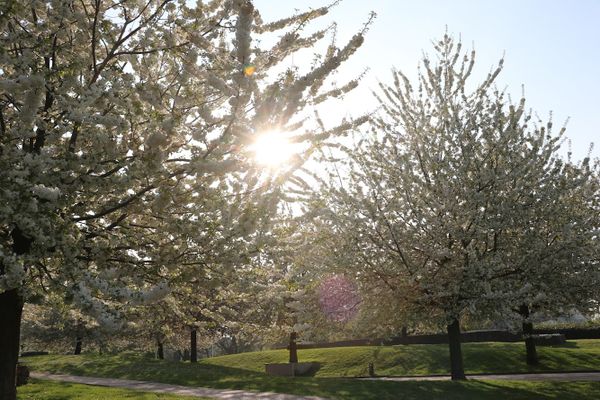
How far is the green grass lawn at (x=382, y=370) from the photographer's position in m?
16.8

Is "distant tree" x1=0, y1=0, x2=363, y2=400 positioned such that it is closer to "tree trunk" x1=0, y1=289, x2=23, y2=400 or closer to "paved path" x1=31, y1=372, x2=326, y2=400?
"tree trunk" x1=0, y1=289, x2=23, y2=400

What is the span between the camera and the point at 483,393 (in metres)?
15.8

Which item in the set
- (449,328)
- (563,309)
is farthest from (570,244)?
(449,328)

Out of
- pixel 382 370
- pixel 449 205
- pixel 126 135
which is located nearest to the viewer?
pixel 126 135

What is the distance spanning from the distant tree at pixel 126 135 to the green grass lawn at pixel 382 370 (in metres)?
10.9

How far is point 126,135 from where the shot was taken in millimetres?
8242

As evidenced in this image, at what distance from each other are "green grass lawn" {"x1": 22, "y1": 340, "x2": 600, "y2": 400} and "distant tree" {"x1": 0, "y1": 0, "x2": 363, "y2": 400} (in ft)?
35.7

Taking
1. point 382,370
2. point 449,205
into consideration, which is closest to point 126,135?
point 449,205

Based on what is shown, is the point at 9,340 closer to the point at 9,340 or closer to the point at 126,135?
the point at 9,340

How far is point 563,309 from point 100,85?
A: 19.2 metres

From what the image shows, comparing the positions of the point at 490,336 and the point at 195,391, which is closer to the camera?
the point at 195,391

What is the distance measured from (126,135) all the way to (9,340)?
479 cm

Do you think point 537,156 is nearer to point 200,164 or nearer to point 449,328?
point 449,328

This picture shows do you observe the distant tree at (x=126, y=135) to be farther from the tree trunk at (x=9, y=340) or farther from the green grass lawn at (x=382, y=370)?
the green grass lawn at (x=382, y=370)
